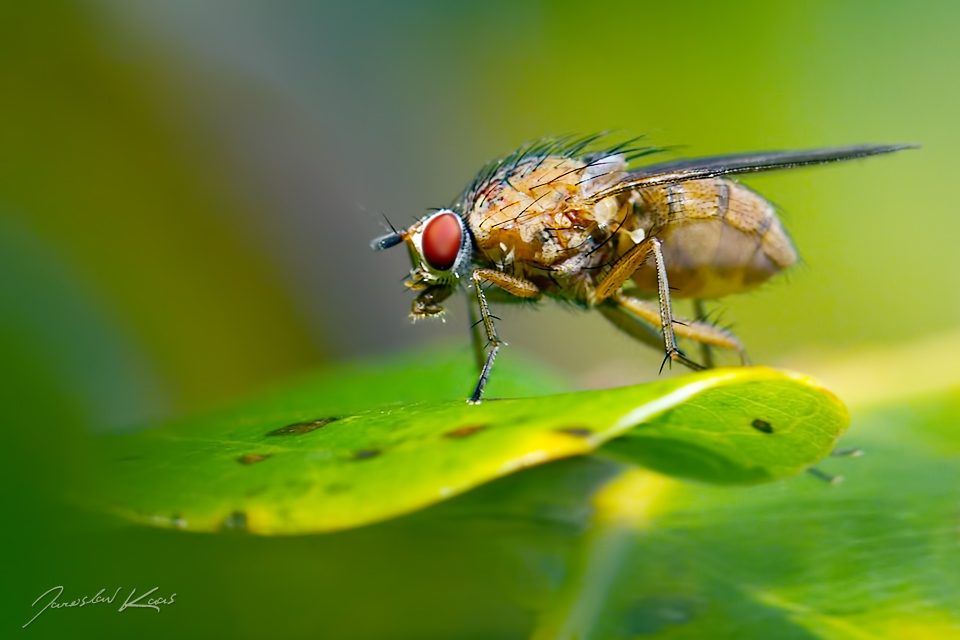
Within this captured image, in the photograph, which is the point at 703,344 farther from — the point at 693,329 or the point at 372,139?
the point at 372,139

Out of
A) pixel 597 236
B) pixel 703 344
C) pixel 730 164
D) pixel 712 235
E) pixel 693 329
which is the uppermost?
pixel 730 164

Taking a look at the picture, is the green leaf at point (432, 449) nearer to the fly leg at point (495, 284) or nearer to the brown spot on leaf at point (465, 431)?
the brown spot on leaf at point (465, 431)

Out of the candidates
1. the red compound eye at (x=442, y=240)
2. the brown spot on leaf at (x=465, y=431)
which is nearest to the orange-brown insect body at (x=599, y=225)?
the red compound eye at (x=442, y=240)

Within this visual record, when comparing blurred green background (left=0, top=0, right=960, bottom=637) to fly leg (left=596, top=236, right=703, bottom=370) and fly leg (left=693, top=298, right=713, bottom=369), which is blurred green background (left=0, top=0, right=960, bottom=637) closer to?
fly leg (left=693, top=298, right=713, bottom=369)

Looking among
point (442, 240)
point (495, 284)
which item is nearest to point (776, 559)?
point (495, 284)

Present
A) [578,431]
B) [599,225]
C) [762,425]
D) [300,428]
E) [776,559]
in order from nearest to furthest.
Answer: [578,431] < [762,425] < [300,428] < [776,559] < [599,225]

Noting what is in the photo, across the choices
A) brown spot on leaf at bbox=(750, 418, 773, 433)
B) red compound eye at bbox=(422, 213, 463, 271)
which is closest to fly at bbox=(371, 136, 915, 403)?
red compound eye at bbox=(422, 213, 463, 271)
